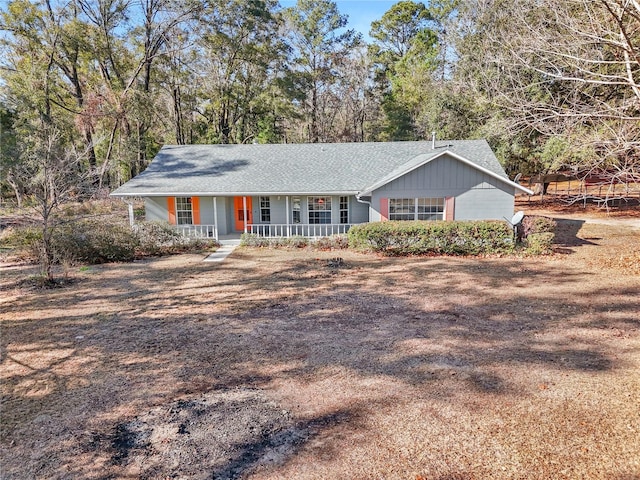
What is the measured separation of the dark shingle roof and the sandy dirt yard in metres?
7.60

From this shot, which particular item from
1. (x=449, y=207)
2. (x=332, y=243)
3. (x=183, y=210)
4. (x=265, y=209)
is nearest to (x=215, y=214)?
(x=183, y=210)

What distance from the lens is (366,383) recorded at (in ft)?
17.1

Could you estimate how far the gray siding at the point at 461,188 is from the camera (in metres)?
15.3

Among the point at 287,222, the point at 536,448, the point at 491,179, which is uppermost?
the point at 491,179

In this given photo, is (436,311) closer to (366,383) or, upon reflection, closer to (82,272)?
(366,383)

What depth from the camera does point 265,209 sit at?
1834 centimetres

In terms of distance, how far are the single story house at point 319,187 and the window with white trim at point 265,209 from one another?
0.15 feet

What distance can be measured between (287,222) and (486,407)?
13.8 metres

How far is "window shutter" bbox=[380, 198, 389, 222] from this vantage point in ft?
52.0

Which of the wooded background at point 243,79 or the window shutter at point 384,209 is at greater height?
the wooded background at point 243,79

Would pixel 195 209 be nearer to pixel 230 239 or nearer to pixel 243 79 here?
pixel 230 239

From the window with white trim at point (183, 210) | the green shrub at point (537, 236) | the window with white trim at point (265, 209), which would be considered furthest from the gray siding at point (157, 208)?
the green shrub at point (537, 236)

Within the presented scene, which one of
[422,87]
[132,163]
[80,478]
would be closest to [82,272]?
[80,478]

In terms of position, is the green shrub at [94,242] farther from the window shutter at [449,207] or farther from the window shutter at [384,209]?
the window shutter at [449,207]
